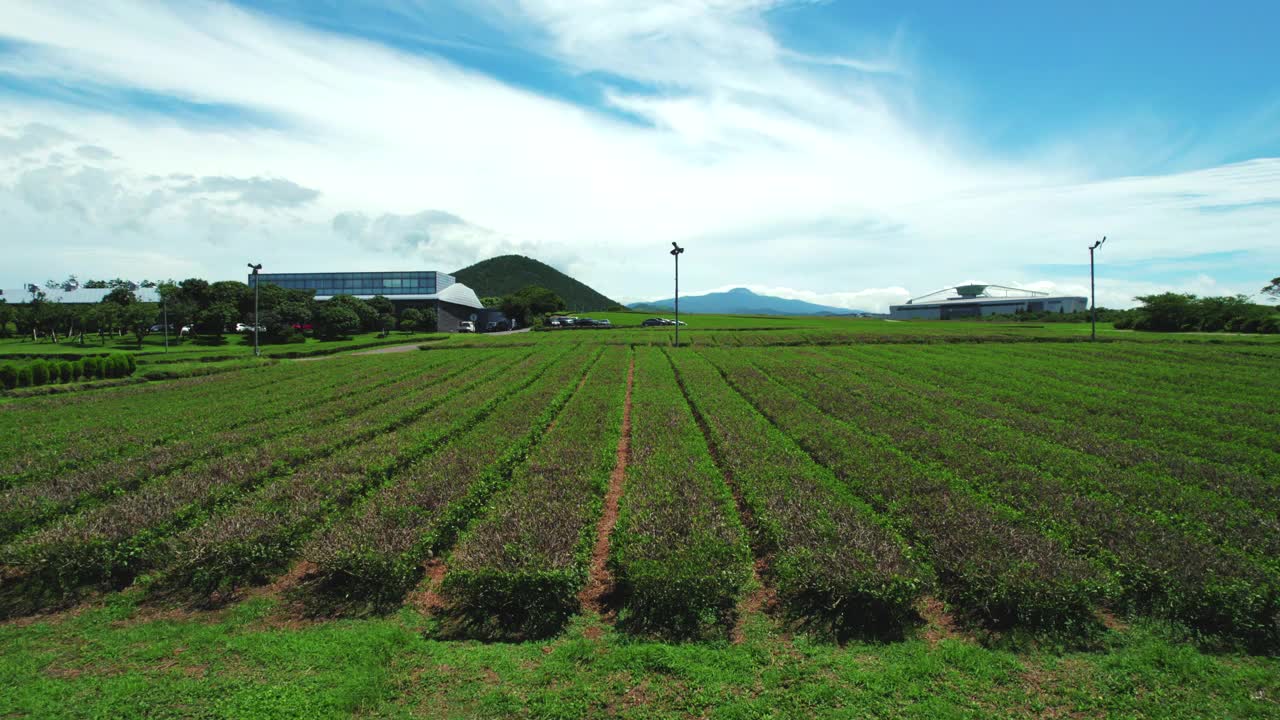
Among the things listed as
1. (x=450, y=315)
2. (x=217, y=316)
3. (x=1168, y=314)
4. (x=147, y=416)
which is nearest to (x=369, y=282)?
(x=450, y=315)

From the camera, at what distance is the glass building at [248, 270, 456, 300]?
331 feet

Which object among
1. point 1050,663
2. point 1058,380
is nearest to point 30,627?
point 1050,663

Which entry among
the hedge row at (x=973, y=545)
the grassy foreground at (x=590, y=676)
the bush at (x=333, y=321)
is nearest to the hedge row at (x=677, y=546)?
the grassy foreground at (x=590, y=676)

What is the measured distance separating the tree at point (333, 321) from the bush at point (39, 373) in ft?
113

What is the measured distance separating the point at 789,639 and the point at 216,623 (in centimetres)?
728

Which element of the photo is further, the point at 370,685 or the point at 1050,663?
the point at 1050,663

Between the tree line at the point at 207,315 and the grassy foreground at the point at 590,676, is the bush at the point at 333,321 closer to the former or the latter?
the tree line at the point at 207,315

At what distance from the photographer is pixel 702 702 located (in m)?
5.45

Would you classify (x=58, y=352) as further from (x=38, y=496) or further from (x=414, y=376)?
(x=38, y=496)

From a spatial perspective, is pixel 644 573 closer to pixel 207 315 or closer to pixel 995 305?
pixel 207 315

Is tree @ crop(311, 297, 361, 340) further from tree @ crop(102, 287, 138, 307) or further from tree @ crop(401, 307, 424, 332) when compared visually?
tree @ crop(102, 287, 138, 307)

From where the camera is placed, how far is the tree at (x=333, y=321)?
6812 cm

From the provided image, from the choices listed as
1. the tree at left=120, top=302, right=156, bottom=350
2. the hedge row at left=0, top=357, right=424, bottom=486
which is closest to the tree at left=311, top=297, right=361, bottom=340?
the tree at left=120, top=302, right=156, bottom=350

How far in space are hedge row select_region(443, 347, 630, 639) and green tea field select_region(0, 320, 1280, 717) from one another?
5 cm
